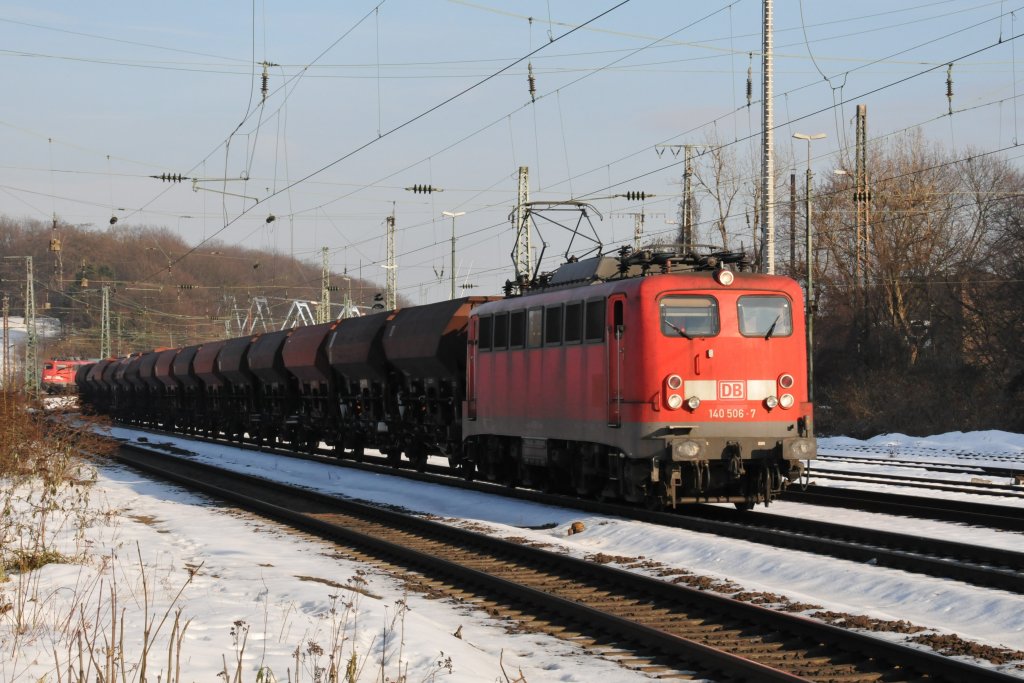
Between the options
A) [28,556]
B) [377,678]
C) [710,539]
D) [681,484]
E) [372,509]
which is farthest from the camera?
[372,509]

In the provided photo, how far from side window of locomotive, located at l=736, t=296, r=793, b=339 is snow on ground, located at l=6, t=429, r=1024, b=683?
272cm

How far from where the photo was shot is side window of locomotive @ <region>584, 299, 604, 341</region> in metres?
16.5

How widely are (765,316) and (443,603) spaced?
294 inches

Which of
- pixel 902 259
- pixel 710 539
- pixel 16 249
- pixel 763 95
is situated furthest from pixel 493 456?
pixel 16 249

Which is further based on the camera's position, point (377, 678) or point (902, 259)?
point (902, 259)

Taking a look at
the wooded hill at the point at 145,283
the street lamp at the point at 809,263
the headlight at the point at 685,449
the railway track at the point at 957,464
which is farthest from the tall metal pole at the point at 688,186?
the wooded hill at the point at 145,283

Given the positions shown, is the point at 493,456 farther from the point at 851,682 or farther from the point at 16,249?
the point at 16,249

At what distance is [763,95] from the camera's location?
27.3 metres

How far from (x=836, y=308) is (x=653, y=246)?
36.6m

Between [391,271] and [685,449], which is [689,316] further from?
[391,271]

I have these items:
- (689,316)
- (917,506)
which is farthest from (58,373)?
(917,506)

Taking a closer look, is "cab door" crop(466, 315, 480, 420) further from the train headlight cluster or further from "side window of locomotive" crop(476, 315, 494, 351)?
the train headlight cluster

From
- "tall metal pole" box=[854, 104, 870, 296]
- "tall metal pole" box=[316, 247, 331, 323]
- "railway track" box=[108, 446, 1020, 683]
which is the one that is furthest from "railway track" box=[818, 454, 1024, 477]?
"tall metal pole" box=[316, 247, 331, 323]

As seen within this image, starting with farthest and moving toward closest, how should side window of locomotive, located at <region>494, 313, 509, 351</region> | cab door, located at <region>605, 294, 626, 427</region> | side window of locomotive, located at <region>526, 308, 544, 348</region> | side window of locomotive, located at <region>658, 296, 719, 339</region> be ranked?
side window of locomotive, located at <region>494, 313, 509, 351</region> < side window of locomotive, located at <region>526, 308, 544, 348</region> < cab door, located at <region>605, 294, 626, 427</region> < side window of locomotive, located at <region>658, 296, 719, 339</region>
